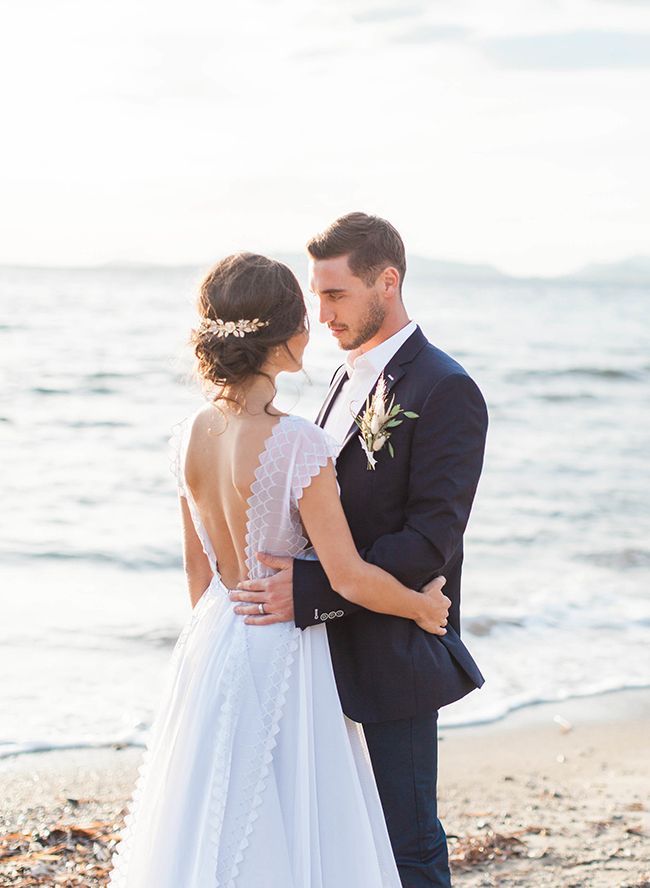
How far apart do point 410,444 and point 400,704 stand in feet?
2.34

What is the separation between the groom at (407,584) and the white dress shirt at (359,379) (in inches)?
3.4

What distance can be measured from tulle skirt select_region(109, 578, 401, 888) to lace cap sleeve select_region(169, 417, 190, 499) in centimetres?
35

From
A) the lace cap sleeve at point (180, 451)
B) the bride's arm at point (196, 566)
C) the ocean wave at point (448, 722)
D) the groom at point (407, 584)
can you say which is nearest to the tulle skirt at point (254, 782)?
the groom at point (407, 584)

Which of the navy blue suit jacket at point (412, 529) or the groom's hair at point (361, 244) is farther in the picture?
the groom's hair at point (361, 244)

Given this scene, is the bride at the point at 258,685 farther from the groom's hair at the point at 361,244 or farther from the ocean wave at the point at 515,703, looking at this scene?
the ocean wave at the point at 515,703

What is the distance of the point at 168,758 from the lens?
2.34 meters

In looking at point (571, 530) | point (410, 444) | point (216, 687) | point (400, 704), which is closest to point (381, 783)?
point (400, 704)

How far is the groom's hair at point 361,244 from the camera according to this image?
2.79 meters

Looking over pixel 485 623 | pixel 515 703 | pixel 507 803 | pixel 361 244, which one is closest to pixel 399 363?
pixel 361 244

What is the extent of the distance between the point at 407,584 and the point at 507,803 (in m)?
2.08

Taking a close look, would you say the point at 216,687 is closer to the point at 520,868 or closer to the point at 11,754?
the point at 520,868

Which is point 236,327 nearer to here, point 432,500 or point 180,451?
point 180,451

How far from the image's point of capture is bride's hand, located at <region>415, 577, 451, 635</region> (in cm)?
248

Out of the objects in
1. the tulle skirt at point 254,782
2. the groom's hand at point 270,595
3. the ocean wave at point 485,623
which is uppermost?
the groom's hand at point 270,595
